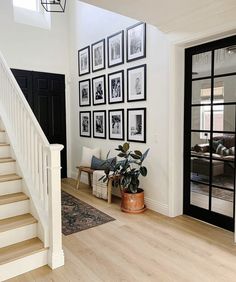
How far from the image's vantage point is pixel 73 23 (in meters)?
5.49

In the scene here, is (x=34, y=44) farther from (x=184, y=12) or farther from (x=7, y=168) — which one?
(x=184, y=12)

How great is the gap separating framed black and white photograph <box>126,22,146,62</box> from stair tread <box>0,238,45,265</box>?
9.56 ft

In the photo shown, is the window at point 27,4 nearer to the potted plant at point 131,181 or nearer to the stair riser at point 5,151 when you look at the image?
the stair riser at point 5,151

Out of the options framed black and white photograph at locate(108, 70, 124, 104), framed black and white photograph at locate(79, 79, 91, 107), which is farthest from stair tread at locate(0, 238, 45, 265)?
framed black and white photograph at locate(79, 79, 91, 107)

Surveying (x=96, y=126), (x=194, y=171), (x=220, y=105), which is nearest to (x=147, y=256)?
(x=194, y=171)

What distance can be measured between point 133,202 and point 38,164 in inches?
65.4

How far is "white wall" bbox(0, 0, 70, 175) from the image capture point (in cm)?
492

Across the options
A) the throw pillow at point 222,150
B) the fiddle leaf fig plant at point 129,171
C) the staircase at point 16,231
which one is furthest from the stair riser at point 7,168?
the throw pillow at point 222,150

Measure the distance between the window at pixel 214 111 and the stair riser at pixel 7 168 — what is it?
8.07ft

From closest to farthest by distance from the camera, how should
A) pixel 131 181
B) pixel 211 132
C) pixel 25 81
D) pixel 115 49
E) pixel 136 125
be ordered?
pixel 211 132 → pixel 131 181 → pixel 136 125 → pixel 115 49 → pixel 25 81

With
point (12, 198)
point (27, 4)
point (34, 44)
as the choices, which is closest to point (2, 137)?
point (12, 198)

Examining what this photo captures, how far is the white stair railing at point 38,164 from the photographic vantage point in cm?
232

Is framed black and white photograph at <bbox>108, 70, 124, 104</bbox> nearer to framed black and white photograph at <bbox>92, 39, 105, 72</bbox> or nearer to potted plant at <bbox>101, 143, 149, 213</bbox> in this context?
framed black and white photograph at <bbox>92, 39, 105, 72</bbox>

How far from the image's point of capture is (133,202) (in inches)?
144
